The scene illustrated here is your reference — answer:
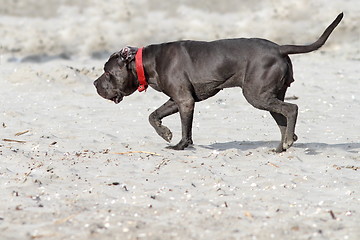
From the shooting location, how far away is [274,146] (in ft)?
28.6

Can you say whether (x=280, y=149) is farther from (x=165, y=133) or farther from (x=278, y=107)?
(x=165, y=133)

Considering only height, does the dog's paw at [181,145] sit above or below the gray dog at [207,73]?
below

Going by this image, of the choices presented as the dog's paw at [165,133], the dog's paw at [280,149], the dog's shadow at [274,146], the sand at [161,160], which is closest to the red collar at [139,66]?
the dog's paw at [165,133]

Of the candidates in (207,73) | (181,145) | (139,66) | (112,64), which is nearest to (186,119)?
(181,145)

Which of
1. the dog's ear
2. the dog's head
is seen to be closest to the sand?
the dog's head

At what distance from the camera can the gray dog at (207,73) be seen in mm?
7977

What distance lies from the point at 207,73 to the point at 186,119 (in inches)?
23.5

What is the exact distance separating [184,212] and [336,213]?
1.17 m

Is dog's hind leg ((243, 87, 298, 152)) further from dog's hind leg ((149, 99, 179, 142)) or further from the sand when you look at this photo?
dog's hind leg ((149, 99, 179, 142))

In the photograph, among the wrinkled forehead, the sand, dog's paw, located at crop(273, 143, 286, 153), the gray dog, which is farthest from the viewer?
the wrinkled forehead

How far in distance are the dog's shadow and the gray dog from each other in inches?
12.7

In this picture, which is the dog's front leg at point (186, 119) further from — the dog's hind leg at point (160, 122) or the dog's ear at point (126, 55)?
the dog's ear at point (126, 55)

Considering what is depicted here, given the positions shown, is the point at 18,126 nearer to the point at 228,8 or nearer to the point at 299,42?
the point at 299,42

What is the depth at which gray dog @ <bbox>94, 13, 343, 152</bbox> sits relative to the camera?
7.98 meters
